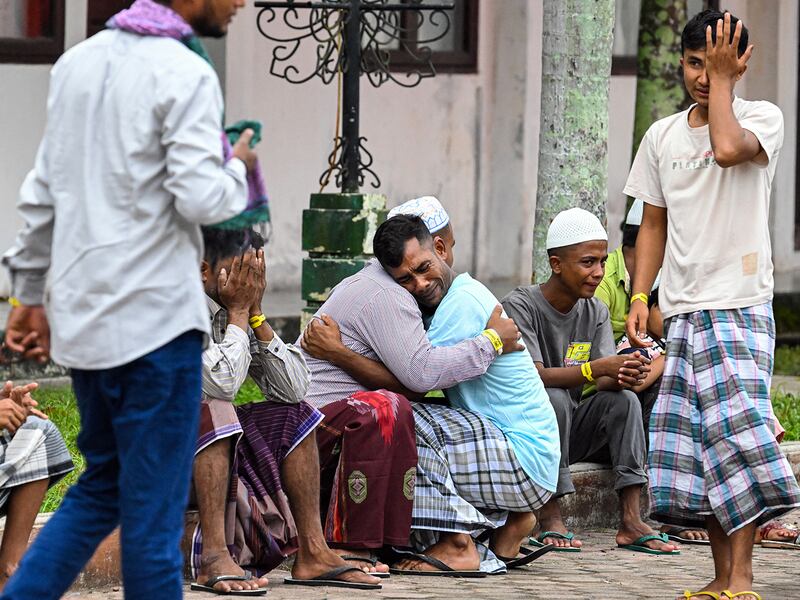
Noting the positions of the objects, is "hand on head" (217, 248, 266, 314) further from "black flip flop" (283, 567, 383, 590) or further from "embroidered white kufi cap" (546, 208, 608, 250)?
"embroidered white kufi cap" (546, 208, 608, 250)

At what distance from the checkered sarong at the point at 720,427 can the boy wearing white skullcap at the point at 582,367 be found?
0.85 metres

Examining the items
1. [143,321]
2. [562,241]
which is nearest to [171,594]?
[143,321]

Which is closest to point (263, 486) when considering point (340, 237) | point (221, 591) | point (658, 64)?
point (221, 591)

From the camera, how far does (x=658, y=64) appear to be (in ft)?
35.7

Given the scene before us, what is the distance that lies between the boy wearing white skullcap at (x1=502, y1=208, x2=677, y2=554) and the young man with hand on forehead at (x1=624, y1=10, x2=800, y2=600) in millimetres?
872

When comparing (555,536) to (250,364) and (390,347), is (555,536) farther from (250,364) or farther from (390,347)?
(250,364)

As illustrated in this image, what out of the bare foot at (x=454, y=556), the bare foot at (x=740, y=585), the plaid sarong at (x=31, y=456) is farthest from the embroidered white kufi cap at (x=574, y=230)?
the plaid sarong at (x=31, y=456)

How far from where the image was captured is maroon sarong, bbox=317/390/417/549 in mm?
5582

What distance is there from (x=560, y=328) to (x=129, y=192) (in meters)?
3.16

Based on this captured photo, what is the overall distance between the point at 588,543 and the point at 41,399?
129 inches

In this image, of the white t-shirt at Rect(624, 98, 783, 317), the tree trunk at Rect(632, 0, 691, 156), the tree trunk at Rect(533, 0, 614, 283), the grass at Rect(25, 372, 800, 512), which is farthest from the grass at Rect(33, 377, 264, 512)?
the tree trunk at Rect(632, 0, 691, 156)

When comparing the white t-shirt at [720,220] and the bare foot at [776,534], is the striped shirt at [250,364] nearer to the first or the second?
the white t-shirt at [720,220]

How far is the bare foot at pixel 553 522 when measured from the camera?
635 centimetres

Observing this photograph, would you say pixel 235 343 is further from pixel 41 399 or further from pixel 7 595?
pixel 41 399
